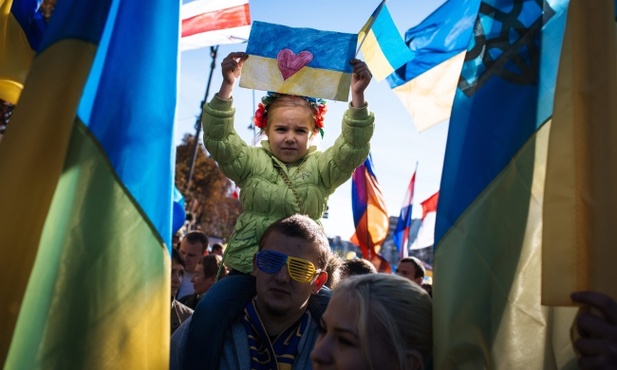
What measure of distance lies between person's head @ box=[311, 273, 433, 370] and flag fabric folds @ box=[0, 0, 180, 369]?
56 cm

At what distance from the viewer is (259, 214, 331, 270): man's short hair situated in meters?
3.07

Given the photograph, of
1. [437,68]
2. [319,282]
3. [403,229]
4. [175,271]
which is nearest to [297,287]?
[319,282]

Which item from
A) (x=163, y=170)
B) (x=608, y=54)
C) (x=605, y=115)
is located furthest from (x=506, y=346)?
(x=163, y=170)

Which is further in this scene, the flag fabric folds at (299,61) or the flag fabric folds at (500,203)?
the flag fabric folds at (299,61)

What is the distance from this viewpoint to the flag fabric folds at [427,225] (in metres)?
13.5

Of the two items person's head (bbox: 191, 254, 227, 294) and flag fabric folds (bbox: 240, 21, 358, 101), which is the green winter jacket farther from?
person's head (bbox: 191, 254, 227, 294)

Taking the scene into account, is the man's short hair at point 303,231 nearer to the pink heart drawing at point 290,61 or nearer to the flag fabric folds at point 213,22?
the pink heart drawing at point 290,61

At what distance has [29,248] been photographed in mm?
2023

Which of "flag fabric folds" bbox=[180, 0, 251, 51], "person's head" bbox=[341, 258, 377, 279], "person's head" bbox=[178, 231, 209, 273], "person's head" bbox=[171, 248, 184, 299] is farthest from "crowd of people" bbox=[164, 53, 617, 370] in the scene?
"person's head" bbox=[178, 231, 209, 273]

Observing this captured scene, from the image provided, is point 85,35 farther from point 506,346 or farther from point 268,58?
point 506,346

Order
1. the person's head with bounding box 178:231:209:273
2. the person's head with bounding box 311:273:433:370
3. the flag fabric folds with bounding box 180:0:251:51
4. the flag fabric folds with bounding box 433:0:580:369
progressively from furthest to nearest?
the person's head with bounding box 178:231:209:273, the flag fabric folds with bounding box 180:0:251:51, the person's head with bounding box 311:273:433:370, the flag fabric folds with bounding box 433:0:580:369

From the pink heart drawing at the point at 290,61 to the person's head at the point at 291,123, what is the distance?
54 centimetres

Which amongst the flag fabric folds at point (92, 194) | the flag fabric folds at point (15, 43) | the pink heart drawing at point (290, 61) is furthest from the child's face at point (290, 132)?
the flag fabric folds at point (92, 194)

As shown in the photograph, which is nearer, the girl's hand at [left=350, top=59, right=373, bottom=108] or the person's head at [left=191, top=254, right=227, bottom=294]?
the girl's hand at [left=350, top=59, right=373, bottom=108]
